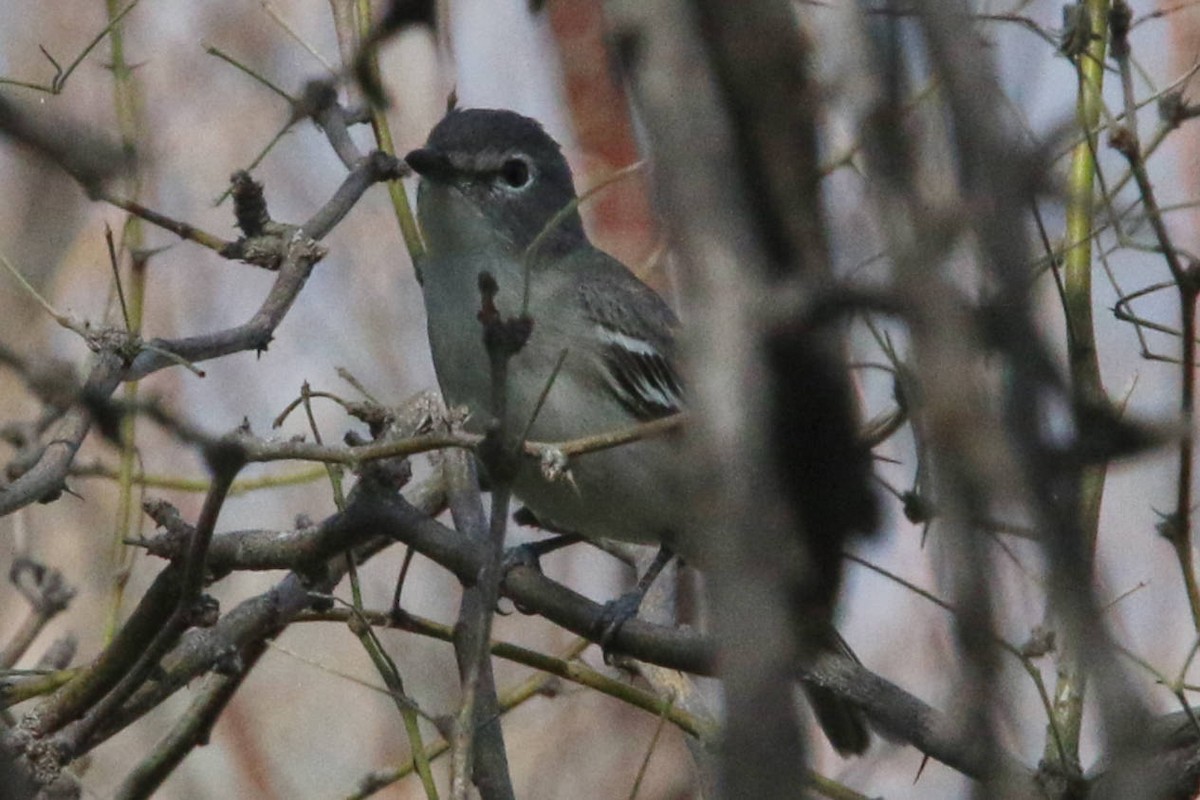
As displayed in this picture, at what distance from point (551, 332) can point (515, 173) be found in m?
0.64

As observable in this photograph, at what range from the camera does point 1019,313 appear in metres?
1.14

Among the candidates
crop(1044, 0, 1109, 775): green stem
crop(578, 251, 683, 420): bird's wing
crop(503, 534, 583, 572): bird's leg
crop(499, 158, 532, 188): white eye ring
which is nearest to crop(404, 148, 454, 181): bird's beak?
crop(499, 158, 532, 188): white eye ring

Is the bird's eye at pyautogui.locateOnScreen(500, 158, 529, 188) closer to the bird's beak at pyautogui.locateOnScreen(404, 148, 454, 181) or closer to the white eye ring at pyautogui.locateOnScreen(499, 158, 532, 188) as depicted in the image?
the white eye ring at pyautogui.locateOnScreen(499, 158, 532, 188)

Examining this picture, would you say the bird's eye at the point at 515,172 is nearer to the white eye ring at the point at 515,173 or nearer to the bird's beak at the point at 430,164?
the white eye ring at the point at 515,173

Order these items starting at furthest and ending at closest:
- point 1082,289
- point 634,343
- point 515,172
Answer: point 515,172 → point 634,343 → point 1082,289

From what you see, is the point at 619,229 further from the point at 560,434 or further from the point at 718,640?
the point at 718,640

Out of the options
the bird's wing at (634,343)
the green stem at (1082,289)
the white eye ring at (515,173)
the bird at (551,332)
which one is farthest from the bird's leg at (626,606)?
the white eye ring at (515,173)

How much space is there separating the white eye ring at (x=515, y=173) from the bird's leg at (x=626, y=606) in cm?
134

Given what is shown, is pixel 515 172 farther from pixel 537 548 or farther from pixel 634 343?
pixel 537 548

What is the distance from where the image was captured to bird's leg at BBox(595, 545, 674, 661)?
376cm

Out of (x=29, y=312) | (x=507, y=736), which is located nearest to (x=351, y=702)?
(x=507, y=736)

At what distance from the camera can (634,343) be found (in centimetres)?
555

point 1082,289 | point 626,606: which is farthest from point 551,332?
point 1082,289

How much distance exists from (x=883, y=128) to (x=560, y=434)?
387cm
